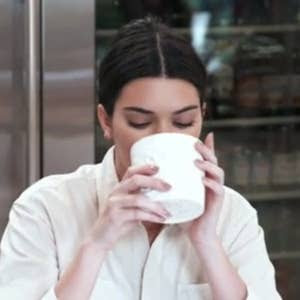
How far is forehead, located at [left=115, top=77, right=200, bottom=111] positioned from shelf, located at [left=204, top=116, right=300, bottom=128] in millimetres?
1151

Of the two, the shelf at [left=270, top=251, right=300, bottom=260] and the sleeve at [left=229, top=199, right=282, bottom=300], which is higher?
the sleeve at [left=229, top=199, right=282, bottom=300]

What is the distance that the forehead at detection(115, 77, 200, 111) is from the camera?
1132 millimetres

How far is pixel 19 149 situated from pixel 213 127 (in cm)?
59

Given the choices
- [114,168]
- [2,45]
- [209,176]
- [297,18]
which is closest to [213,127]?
[297,18]

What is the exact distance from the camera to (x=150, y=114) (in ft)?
3.71

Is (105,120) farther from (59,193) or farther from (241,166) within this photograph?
(241,166)

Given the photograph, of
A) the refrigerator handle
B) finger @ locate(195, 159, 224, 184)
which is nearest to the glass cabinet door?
the refrigerator handle

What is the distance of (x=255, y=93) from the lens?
2.30m

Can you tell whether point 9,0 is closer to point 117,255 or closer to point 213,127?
point 213,127

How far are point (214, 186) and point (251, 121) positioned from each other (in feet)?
4.13

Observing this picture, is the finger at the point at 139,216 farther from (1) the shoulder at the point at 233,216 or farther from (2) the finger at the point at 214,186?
(1) the shoulder at the point at 233,216

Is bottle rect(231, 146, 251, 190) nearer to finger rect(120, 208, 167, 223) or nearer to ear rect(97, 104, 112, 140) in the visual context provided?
ear rect(97, 104, 112, 140)

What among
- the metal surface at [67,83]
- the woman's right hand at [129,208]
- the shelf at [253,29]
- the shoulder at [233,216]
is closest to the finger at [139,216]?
the woman's right hand at [129,208]

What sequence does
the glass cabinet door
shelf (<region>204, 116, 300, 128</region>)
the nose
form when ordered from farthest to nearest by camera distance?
shelf (<region>204, 116, 300, 128</region>) < the glass cabinet door < the nose
